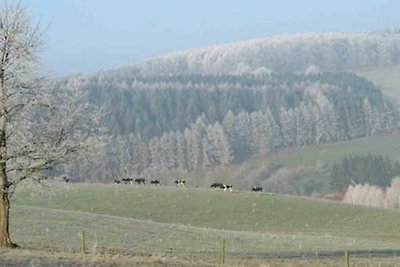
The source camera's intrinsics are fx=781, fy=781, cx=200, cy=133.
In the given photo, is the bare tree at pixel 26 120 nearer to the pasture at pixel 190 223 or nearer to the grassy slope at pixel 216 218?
the pasture at pixel 190 223

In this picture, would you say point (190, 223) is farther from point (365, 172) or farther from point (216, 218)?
point (365, 172)

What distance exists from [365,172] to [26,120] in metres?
135

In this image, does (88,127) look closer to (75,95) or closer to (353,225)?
(75,95)

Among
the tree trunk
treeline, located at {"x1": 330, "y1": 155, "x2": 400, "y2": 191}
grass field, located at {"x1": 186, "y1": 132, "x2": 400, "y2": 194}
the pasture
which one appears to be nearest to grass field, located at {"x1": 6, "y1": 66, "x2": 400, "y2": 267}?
the pasture

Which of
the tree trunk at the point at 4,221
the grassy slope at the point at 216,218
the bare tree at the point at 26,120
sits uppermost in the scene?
the bare tree at the point at 26,120

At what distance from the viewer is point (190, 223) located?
67250 millimetres

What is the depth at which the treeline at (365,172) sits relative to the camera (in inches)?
6245

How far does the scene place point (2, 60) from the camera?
34.5 metres

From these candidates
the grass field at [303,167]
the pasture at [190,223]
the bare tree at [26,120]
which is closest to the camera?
the bare tree at [26,120]

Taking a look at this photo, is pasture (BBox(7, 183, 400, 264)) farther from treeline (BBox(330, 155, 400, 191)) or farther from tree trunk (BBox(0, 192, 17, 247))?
treeline (BBox(330, 155, 400, 191))

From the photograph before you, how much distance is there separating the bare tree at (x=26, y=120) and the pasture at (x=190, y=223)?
147 cm

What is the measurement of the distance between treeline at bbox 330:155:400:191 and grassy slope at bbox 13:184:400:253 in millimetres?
81298

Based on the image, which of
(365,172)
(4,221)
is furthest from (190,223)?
(365,172)

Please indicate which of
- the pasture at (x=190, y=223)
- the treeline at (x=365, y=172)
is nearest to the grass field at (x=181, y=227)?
the pasture at (x=190, y=223)
